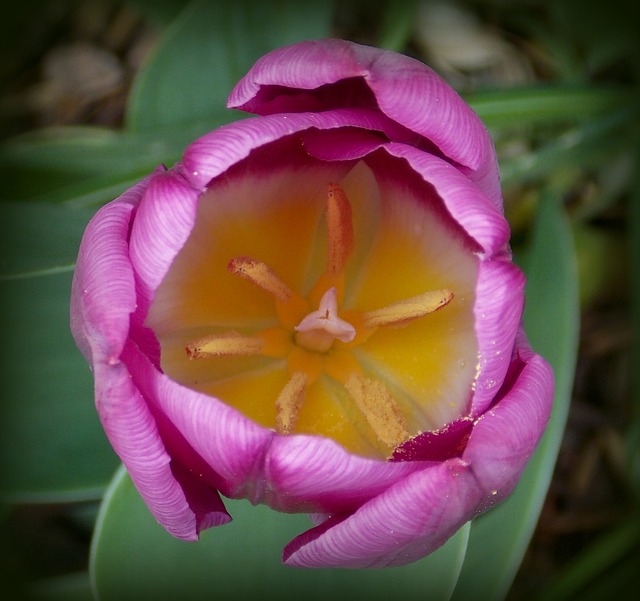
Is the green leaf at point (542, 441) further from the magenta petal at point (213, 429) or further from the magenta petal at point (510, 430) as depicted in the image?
the magenta petal at point (213, 429)

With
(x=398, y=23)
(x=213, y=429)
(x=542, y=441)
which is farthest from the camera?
(x=398, y=23)

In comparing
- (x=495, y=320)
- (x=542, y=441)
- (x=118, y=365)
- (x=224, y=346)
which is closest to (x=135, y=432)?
(x=118, y=365)

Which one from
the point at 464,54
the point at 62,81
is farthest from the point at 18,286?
the point at 464,54

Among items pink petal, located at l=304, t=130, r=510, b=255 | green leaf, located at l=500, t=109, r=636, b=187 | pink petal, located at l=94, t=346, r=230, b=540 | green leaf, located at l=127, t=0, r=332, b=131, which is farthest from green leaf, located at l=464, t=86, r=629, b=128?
pink petal, located at l=94, t=346, r=230, b=540

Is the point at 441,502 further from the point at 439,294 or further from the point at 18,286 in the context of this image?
the point at 18,286

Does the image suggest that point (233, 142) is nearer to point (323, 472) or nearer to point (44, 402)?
point (323, 472)
